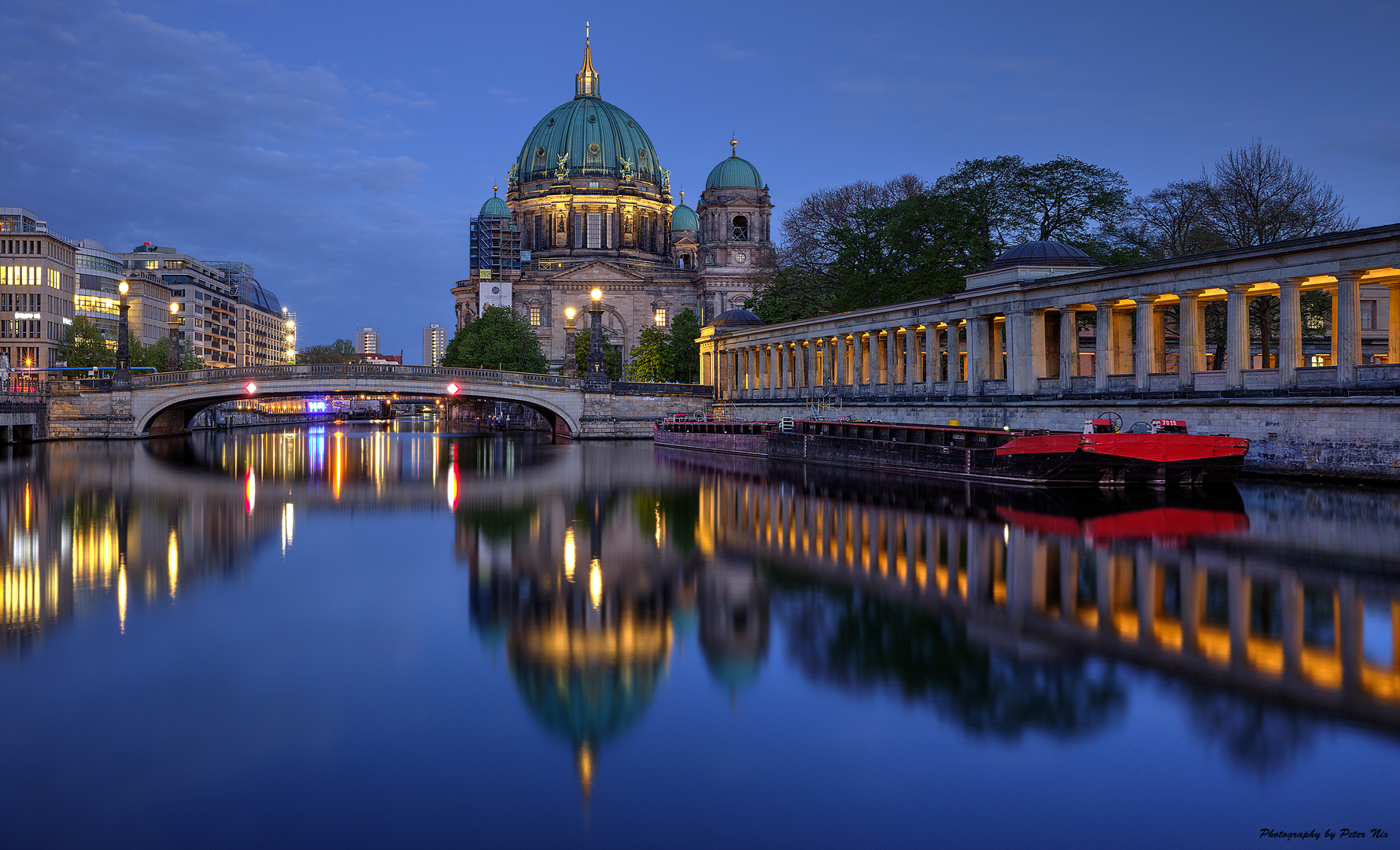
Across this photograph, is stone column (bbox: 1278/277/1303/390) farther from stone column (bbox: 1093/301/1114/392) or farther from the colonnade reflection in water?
the colonnade reflection in water

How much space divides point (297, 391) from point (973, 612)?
198ft

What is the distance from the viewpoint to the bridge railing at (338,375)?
6419cm

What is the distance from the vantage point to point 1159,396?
35.8 metres

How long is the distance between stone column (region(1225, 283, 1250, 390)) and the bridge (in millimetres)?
40080

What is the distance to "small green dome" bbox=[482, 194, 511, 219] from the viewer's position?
14450 cm

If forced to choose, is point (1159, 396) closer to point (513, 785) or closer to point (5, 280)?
point (513, 785)

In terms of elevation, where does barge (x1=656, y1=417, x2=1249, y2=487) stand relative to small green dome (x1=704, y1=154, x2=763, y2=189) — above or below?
below

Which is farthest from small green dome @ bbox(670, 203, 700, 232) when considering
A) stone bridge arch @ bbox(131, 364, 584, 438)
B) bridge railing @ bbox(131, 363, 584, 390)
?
bridge railing @ bbox(131, 363, 584, 390)

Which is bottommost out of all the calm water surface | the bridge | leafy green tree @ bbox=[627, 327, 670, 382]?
the calm water surface

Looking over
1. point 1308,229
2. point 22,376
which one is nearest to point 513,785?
point 1308,229

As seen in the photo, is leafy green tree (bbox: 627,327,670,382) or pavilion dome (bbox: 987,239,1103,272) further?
leafy green tree (bbox: 627,327,670,382)

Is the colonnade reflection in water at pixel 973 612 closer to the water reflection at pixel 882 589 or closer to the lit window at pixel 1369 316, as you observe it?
the water reflection at pixel 882 589

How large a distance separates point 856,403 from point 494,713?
4808 centimetres

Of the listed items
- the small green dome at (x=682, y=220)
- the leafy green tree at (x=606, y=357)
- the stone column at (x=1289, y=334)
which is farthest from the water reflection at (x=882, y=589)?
the small green dome at (x=682, y=220)
